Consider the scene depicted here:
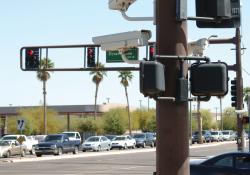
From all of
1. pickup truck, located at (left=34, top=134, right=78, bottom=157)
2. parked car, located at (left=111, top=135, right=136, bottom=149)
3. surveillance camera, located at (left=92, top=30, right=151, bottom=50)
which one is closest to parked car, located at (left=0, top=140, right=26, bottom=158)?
pickup truck, located at (left=34, top=134, right=78, bottom=157)

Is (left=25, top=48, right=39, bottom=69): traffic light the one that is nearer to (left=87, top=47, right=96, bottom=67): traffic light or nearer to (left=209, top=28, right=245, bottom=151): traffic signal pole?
(left=87, top=47, right=96, bottom=67): traffic light

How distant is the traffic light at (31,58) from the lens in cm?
2944

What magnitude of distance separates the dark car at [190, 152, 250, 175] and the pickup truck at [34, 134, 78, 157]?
103ft

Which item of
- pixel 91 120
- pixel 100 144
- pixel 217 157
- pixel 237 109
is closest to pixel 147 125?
pixel 91 120

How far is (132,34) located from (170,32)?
0.94 metres

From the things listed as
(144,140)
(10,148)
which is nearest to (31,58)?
(10,148)

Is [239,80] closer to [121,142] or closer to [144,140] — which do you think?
[121,142]

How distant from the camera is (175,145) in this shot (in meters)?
6.89

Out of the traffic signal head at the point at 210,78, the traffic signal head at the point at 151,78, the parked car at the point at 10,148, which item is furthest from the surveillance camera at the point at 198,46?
the parked car at the point at 10,148

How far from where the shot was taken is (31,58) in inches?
1160

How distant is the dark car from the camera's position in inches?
663

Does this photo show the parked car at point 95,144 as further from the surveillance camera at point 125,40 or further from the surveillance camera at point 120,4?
the surveillance camera at point 120,4

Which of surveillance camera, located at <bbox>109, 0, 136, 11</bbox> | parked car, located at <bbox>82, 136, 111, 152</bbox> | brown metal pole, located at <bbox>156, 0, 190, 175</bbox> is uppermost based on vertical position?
surveillance camera, located at <bbox>109, 0, 136, 11</bbox>

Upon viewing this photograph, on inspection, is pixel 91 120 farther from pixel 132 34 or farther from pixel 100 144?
pixel 132 34
